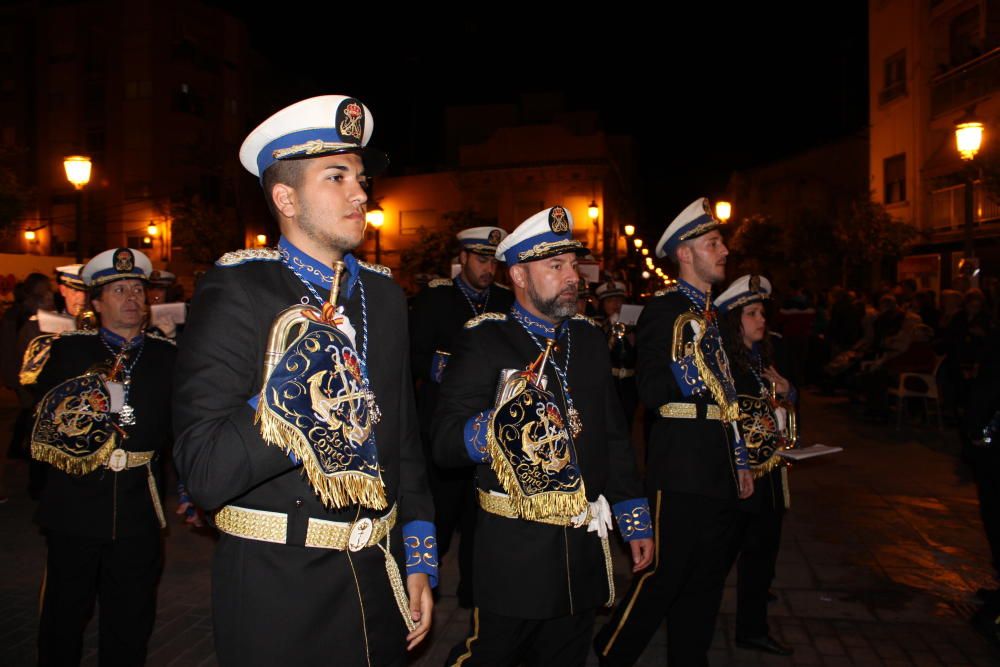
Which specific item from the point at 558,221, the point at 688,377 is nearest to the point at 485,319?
the point at 558,221

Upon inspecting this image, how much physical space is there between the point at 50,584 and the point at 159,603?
1.60 m

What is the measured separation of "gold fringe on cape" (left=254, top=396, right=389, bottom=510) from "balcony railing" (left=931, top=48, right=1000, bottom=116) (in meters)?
25.0

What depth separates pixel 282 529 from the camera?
2.14 metres

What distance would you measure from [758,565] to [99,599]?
3.77 m

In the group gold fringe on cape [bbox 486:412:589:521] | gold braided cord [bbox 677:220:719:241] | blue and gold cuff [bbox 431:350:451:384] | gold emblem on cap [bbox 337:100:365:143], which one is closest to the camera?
gold emblem on cap [bbox 337:100:365:143]

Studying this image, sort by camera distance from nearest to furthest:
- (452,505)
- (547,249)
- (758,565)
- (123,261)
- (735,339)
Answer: (547,249), (123,261), (735,339), (758,565), (452,505)

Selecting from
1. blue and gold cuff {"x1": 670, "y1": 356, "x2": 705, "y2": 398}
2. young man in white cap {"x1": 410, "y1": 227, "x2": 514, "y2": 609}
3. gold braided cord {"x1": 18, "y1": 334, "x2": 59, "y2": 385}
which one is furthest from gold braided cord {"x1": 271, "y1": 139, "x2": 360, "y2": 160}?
young man in white cap {"x1": 410, "y1": 227, "x2": 514, "y2": 609}

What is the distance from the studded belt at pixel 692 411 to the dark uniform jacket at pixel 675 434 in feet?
0.05

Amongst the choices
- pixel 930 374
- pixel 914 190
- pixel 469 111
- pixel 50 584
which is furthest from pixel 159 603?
pixel 469 111

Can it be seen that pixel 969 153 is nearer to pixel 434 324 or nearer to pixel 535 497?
pixel 434 324

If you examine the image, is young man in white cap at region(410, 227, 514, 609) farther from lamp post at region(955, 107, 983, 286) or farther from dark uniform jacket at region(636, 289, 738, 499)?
lamp post at region(955, 107, 983, 286)

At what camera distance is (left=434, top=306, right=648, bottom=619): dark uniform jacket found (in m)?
3.25

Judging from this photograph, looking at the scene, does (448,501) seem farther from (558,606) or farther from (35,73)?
(35,73)

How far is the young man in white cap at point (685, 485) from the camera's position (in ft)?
13.5
